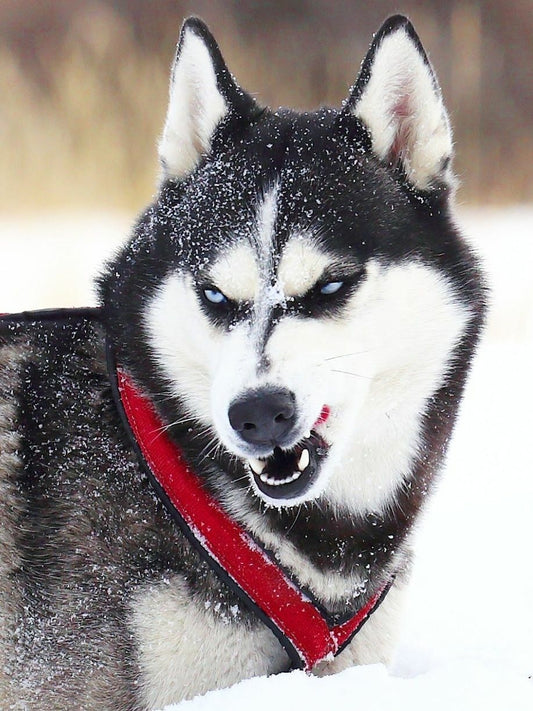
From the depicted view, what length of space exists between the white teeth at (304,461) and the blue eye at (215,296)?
315 mm

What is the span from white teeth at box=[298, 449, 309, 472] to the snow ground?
355 millimetres

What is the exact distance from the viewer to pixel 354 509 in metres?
1.61

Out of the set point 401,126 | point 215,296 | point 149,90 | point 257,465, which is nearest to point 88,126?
point 149,90

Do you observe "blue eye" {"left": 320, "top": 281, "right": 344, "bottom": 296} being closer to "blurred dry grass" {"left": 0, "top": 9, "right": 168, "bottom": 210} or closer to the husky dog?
the husky dog

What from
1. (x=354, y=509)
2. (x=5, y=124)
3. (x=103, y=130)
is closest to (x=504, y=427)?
(x=354, y=509)

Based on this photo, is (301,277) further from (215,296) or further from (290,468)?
(290,468)

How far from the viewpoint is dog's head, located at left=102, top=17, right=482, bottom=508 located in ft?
4.51

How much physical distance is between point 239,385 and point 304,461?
201 mm

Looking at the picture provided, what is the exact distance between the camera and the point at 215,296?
1478mm

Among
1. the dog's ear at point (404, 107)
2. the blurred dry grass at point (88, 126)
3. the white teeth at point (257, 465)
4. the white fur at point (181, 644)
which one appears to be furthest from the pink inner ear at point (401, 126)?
the blurred dry grass at point (88, 126)

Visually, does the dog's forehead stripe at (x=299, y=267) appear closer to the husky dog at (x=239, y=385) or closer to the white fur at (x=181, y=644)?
the husky dog at (x=239, y=385)

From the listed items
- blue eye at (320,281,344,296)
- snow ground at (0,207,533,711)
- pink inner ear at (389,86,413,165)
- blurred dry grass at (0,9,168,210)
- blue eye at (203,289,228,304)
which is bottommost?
snow ground at (0,207,533,711)

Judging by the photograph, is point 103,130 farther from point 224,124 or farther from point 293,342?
point 293,342

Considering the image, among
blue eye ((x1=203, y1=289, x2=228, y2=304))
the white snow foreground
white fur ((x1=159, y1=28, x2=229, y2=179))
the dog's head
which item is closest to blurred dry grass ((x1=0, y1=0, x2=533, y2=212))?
white fur ((x1=159, y1=28, x2=229, y2=179))
